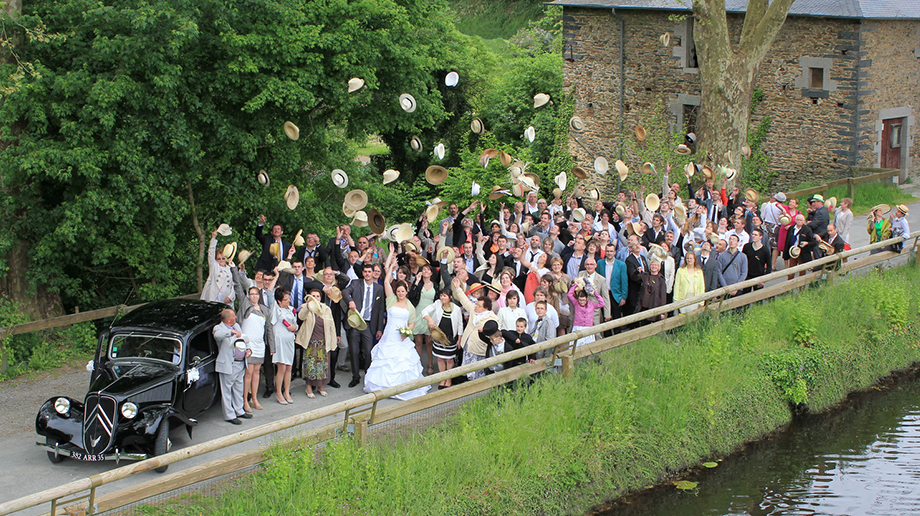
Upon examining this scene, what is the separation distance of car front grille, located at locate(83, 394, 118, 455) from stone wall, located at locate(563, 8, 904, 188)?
65.6ft

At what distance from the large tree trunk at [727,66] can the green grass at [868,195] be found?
2.79 meters

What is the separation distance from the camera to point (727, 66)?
21.1m

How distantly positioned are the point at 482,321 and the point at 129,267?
309 inches

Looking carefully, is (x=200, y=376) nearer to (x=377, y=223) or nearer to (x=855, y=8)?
(x=377, y=223)

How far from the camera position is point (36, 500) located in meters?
7.30

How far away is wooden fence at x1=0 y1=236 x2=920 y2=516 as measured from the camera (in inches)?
307

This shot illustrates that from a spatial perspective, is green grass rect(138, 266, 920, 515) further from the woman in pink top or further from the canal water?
the woman in pink top

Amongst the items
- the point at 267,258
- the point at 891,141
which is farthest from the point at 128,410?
the point at 891,141

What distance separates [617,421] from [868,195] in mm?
14948

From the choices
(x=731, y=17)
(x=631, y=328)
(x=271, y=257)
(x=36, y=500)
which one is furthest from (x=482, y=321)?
(x=731, y=17)

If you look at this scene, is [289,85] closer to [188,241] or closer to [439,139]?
[188,241]

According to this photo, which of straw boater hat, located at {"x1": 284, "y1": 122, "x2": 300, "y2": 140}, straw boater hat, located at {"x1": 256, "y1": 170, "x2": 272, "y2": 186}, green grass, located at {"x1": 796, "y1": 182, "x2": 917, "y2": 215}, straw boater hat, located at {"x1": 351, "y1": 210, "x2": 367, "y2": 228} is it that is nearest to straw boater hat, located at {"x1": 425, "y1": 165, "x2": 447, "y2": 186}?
straw boater hat, located at {"x1": 351, "y1": 210, "x2": 367, "y2": 228}

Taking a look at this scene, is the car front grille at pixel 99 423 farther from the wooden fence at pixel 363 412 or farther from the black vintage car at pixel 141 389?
the wooden fence at pixel 363 412

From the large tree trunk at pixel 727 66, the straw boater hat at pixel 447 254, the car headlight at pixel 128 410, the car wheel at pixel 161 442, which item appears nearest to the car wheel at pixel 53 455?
the car headlight at pixel 128 410
